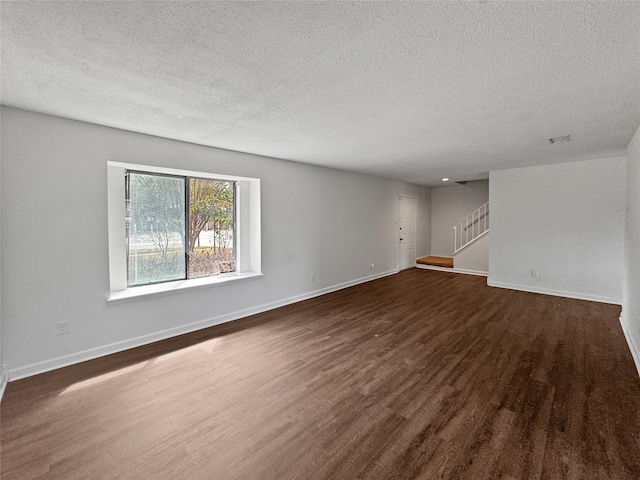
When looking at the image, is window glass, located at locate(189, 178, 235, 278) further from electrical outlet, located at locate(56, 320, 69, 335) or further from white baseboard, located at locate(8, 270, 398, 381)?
electrical outlet, located at locate(56, 320, 69, 335)

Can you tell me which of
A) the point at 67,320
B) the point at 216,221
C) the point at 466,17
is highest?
the point at 466,17

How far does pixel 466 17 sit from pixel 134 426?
3.16 metres

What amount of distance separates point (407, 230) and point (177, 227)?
6.10 metres

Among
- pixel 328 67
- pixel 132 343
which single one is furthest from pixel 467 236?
pixel 132 343

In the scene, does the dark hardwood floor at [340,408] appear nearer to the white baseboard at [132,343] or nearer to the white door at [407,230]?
the white baseboard at [132,343]

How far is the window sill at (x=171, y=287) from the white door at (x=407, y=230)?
4741 mm

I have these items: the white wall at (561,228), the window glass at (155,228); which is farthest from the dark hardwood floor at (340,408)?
the white wall at (561,228)

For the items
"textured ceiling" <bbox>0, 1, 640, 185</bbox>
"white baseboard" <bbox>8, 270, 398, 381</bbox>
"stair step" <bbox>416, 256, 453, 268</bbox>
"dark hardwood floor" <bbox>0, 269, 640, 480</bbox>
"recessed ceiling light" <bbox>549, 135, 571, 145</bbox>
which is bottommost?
"dark hardwood floor" <bbox>0, 269, 640, 480</bbox>

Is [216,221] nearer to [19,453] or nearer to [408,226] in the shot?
[19,453]

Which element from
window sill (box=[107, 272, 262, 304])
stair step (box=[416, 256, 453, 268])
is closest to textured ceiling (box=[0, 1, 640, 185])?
window sill (box=[107, 272, 262, 304])

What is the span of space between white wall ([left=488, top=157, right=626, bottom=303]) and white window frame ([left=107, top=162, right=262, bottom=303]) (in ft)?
16.2

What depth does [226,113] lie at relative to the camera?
2.51m

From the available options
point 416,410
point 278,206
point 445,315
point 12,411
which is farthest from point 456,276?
point 12,411

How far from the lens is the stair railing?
307 inches
